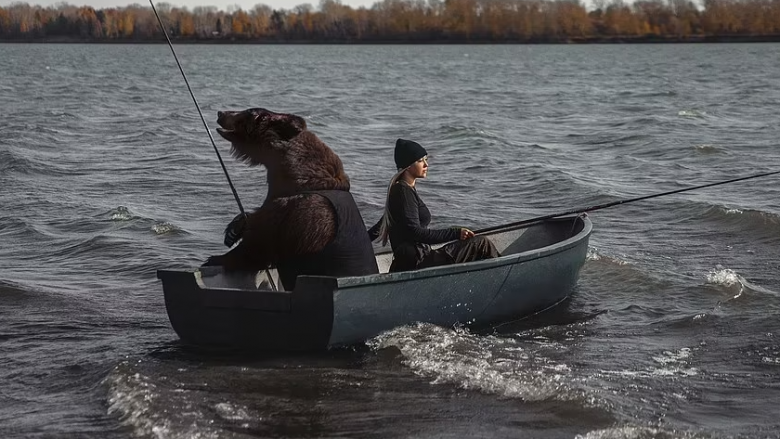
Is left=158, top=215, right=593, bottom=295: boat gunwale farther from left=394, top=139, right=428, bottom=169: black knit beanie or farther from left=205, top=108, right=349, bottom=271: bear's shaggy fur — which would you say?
left=394, top=139, right=428, bottom=169: black knit beanie

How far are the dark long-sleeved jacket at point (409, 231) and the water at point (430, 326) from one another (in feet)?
1.83

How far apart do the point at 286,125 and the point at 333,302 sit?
1.16 m

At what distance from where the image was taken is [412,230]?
26.9 feet

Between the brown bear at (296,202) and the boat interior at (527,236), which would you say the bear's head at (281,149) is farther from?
the boat interior at (527,236)

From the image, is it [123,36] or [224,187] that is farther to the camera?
[123,36]

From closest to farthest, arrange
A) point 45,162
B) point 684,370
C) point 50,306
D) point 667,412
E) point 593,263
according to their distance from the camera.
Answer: point 667,412, point 684,370, point 50,306, point 593,263, point 45,162

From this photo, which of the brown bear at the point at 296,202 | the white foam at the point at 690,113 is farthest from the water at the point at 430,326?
the white foam at the point at 690,113

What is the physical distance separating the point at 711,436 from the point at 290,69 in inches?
2167

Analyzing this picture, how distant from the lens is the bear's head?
742 cm

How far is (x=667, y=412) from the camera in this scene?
680cm

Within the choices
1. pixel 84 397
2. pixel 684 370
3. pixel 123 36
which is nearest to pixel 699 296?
pixel 684 370

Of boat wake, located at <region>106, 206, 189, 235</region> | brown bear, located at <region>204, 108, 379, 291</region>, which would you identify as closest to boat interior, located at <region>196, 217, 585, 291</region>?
brown bear, located at <region>204, 108, 379, 291</region>

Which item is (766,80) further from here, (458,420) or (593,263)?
(458,420)

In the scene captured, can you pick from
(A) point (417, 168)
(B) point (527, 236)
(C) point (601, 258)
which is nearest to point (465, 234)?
(A) point (417, 168)
